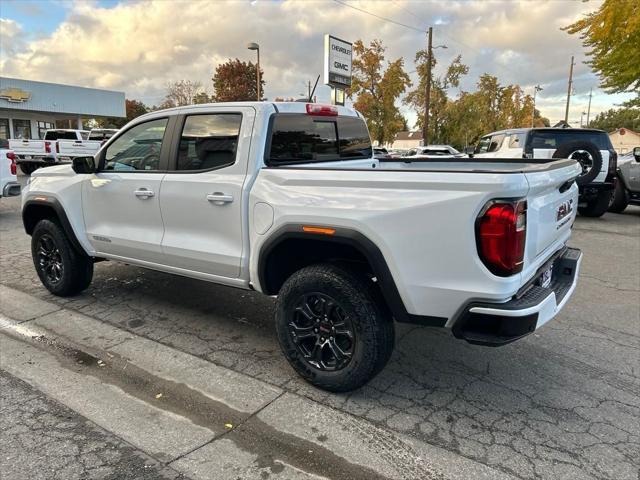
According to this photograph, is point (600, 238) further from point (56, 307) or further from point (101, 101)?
point (101, 101)

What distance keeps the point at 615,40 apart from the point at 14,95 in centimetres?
3458

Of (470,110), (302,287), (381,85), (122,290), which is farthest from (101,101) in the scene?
(302,287)

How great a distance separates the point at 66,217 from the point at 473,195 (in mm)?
3964

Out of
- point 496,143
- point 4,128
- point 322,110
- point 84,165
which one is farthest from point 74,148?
point 4,128

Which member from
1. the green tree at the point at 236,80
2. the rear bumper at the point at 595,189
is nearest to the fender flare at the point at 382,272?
the rear bumper at the point at 595,189

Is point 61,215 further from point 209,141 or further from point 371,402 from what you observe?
point 371,402

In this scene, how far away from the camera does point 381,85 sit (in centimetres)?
3531

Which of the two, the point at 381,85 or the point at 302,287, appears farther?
the point at 381,85

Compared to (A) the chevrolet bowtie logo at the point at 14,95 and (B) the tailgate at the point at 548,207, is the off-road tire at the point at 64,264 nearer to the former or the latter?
(B) the tailgate at the point at 548,207

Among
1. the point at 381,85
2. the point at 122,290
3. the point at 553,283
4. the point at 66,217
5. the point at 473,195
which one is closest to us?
the point at 473,195

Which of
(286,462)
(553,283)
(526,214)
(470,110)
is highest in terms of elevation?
(470,110)

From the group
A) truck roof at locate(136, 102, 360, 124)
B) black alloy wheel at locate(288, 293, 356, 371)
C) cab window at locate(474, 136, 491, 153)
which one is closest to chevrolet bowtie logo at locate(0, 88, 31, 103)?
cab window at locate(474, 136, 491, 153)

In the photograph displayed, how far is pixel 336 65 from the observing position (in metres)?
12.3

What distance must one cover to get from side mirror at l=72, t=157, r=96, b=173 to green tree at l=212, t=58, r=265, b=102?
53582 millimetres
